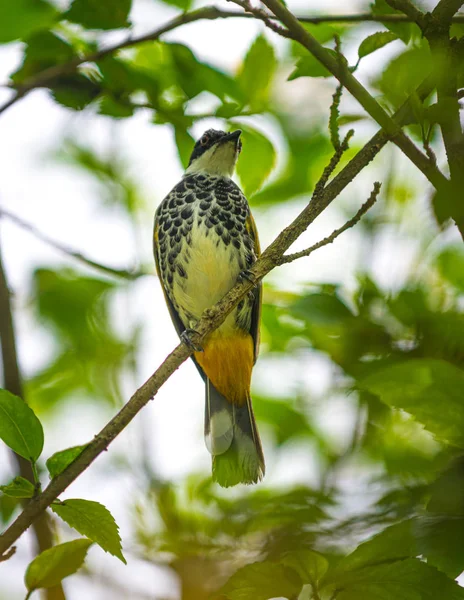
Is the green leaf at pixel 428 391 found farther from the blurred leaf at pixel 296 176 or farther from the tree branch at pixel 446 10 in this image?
the blurred leaf at pixel 296 176

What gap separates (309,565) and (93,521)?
1.81 feet

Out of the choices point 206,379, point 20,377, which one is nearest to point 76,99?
point 20,377

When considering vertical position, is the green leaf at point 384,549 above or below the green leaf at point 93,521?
below

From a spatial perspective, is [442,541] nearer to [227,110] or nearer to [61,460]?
[61,460]

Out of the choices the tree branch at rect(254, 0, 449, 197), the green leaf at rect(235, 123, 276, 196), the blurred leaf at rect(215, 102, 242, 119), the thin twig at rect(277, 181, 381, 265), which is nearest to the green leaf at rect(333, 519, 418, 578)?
the tree branch at rect(254, 0, 449, 197)

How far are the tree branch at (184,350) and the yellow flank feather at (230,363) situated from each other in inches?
55.9

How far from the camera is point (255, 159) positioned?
2.49 m

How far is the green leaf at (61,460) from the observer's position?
1.86m

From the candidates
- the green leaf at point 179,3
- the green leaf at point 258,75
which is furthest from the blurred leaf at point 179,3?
the green leaf at point 258,75

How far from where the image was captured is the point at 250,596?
52.1 inches

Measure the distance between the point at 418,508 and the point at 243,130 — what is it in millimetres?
1625

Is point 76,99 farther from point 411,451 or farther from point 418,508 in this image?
point 418,508

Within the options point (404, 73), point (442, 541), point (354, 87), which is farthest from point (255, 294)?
point (442, 541)

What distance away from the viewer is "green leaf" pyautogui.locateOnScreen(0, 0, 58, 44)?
208cm
